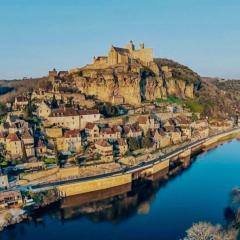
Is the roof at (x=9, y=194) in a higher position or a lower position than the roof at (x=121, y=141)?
lower

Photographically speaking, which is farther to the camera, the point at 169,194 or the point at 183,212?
the point at 169,194

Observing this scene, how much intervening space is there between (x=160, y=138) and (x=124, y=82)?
43.3 feet

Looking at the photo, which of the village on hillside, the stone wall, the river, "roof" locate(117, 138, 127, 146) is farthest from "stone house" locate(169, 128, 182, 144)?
the stone wall

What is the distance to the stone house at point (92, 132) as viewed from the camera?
39969mm

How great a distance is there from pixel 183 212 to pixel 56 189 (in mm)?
10431

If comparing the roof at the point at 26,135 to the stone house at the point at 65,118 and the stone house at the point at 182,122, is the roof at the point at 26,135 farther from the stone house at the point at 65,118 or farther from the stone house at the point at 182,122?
the stone house at the point at 182,122

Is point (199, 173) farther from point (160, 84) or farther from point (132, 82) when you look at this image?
point (160, 84)

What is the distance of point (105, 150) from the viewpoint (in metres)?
36.3

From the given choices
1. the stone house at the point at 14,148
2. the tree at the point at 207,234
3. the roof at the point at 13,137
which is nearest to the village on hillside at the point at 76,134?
the stone house at the point at 14,148

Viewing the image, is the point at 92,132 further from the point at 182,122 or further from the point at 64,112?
the point at 182,122

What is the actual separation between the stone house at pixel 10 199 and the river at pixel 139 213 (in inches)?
73.1

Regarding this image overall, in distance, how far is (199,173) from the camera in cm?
3903

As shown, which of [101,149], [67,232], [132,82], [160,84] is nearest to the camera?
[67,232]

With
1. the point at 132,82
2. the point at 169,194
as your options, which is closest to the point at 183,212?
the point at 169,194
